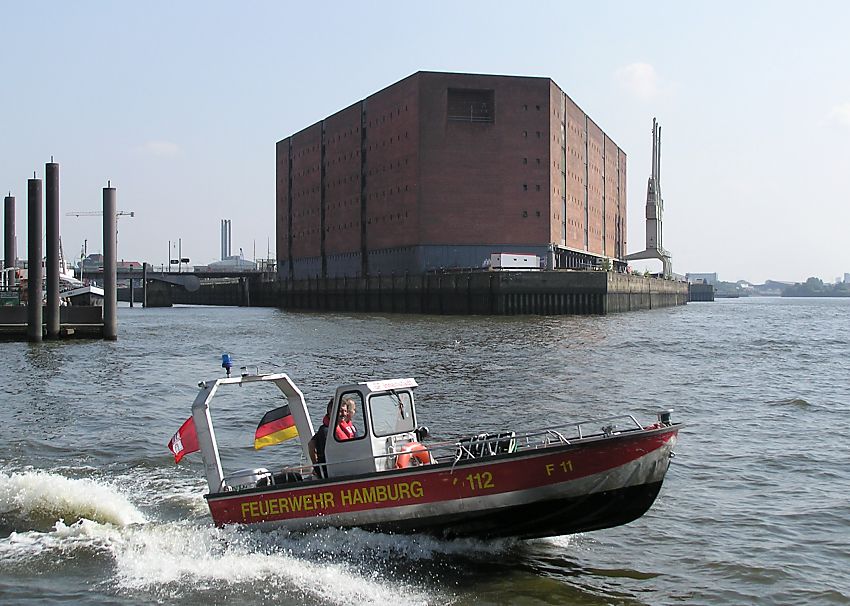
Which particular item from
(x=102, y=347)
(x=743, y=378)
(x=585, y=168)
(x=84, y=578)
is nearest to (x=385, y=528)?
(x=84, y=578)

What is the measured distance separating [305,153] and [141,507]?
113472mm

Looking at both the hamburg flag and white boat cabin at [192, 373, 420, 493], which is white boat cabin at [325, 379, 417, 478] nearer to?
white boat cabin at [192, 373, 420, 493]

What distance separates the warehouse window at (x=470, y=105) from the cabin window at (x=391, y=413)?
84.2 meters

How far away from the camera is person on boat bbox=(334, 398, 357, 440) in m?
11.6

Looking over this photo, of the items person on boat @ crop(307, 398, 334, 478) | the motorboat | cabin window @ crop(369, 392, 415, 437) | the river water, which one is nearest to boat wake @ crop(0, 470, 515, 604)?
the river water

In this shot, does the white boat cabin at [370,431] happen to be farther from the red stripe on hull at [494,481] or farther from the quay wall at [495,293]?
the quay wall at [495,293]

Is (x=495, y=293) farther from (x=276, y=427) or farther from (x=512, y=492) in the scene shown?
(x=512, y=492)

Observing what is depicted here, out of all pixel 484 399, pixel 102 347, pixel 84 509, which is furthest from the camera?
pixel 102 347

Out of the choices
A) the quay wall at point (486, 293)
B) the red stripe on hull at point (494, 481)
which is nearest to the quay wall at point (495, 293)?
the quay wall at point (486, 293)

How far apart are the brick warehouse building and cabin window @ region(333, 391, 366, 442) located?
80154mm

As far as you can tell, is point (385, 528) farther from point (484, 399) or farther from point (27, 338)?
point (27, 338)

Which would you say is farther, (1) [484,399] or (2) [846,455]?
(1) [484,399]

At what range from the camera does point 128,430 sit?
68.9 feet

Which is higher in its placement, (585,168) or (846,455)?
(585,168)
